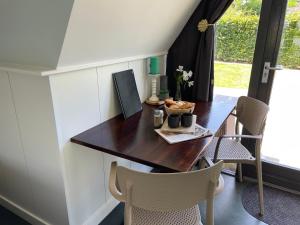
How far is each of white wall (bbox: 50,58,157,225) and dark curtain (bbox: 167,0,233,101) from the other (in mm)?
521

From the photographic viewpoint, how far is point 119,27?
1.36 m

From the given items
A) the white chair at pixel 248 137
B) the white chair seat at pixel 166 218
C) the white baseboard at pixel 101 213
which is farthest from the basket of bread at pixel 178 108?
the white baseboard at pixel 101 213

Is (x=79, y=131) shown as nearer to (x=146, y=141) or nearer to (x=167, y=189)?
(x=146, y=141)

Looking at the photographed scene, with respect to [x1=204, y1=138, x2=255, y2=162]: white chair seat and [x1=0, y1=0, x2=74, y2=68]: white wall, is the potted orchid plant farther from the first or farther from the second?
[x1=0, y1=0, x2=74, y2=68]: white wall

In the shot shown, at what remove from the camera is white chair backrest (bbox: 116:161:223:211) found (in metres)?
0.89

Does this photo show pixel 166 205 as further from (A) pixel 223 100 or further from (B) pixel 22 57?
(A) pixel 223 100

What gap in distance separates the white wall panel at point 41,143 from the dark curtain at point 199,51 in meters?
Result: 1.26

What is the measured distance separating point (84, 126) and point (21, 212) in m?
0.92

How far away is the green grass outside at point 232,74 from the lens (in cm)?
200

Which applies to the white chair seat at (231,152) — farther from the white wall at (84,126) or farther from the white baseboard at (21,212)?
the white baseboard at (21,212)

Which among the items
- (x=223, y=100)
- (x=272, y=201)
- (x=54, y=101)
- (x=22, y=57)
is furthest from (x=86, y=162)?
(x=272, y=201)

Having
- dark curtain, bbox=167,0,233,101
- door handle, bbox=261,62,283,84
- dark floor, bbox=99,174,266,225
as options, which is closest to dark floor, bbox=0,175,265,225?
dark floor, bbox=99,174,266,225

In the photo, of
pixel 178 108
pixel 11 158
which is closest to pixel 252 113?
pixel 178 108

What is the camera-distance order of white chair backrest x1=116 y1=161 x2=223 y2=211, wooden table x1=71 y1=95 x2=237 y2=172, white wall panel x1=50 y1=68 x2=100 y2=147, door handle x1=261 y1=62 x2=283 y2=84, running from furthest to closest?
door handle x1=261 y1=62 x2=283 y2=84
white wall panel x1=50 y1=68 x2=100 y2=147
wooden table x1=71 y1=95 x2=237 y2=172
white chair backrest x1=116 y1=161 x2=223 y2=211
